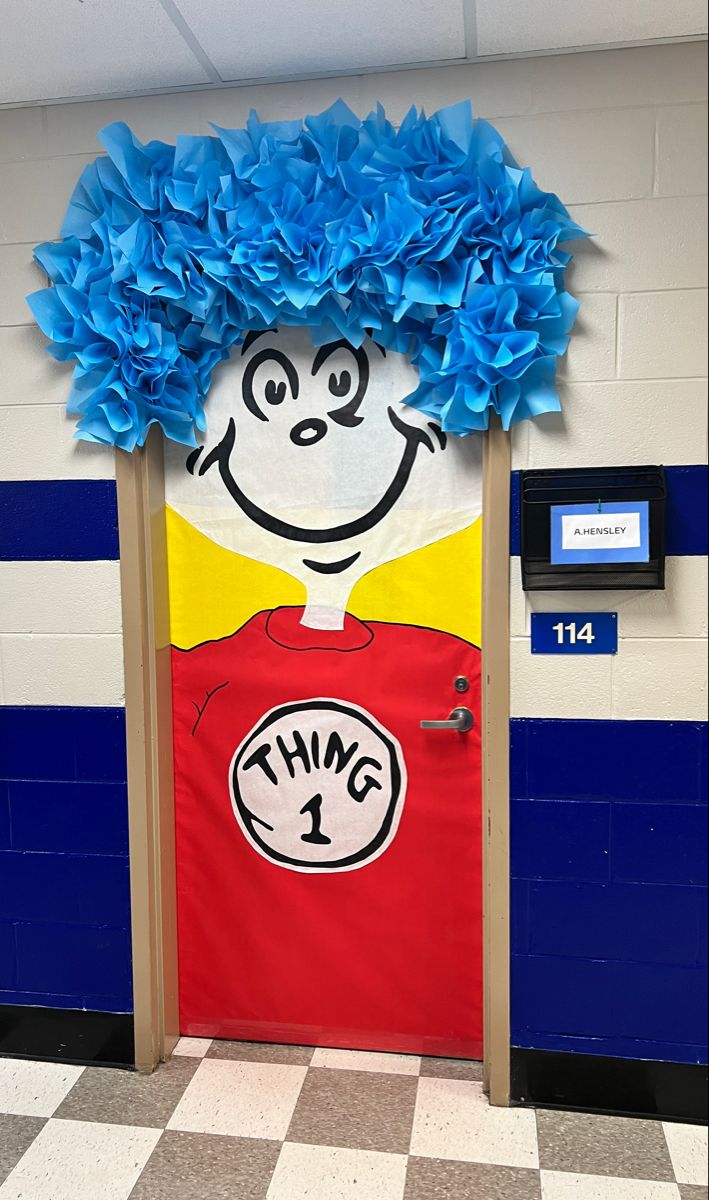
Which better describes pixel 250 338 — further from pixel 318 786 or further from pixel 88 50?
pixel 318 786

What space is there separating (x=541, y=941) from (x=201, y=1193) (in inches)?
32.7

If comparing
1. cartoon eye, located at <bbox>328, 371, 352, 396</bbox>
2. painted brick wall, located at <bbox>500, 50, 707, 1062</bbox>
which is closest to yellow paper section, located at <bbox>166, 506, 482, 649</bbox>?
painted brick wall, located at <bbox>500, 50, 707, 1062</bbox>

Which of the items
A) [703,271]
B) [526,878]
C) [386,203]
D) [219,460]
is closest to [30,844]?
[219,460]

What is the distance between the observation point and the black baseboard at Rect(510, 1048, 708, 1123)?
196 centimetres

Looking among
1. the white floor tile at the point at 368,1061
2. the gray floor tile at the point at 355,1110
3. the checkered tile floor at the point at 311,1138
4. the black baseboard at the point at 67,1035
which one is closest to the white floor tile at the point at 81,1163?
the checkered tile floor at the point at 311,1138

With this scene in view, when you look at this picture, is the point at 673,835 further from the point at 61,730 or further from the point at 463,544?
the point at 61,730

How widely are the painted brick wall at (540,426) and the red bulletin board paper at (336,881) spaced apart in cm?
17

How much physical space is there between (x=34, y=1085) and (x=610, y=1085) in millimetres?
1273

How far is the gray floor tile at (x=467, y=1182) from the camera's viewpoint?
178cm

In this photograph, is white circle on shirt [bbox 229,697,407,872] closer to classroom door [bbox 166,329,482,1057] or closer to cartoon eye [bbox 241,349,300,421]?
classroom door [bbox 166,329,482,1057]

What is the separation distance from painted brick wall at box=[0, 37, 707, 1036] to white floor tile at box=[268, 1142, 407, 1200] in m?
0.41

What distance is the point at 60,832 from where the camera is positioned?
2.20 meters

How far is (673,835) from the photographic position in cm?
195

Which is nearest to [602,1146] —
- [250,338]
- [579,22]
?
[250,338]
